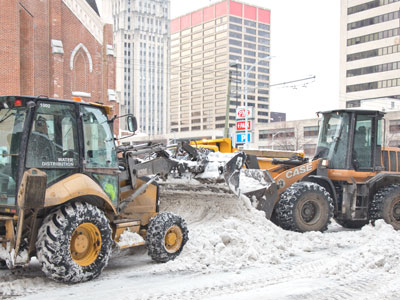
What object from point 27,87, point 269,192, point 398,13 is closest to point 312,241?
point 269,192

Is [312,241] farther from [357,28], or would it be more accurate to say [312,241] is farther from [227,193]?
[357,28]

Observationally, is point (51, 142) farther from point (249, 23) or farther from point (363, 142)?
→ point (249, 23)

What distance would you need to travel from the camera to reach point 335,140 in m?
10.6

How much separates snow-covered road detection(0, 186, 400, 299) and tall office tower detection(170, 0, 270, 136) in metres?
105

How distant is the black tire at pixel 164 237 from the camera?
268 inches

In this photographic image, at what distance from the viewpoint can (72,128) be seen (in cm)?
602

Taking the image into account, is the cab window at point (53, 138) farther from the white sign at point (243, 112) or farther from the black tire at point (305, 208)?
the white sign at point (243, 112)

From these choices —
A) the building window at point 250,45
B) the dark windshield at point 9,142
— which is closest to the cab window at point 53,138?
the dark windshield at point 9,142

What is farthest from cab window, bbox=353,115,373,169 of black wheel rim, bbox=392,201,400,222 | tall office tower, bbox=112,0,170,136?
tall office tower, bbox=112,0,170,136

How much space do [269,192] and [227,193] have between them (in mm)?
1102

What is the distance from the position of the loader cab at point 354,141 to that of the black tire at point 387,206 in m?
0.58

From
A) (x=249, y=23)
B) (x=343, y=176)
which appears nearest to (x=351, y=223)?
(x=343, y=176)

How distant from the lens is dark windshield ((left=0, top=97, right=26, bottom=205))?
17.9ft

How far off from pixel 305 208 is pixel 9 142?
6.31 m
